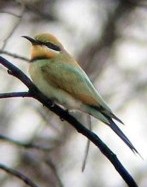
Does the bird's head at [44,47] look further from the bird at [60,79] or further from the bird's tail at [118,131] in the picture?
the bird's tail at [118,131]

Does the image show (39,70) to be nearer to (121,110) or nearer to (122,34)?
(121,110)

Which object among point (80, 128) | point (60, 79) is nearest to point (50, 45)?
point (60, 79)

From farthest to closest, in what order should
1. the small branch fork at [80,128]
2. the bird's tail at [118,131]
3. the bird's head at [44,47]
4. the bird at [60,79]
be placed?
the bird's head at [44,47] < the bird at [60,79] < the bird's tail at [118,131] < the small branch fork at [80,128]

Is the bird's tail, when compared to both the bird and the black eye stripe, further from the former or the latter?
the black eye stripe

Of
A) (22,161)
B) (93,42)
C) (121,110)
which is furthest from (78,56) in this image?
(22,161)

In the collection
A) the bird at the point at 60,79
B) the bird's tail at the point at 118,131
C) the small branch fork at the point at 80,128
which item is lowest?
the bird at the point at 60,79

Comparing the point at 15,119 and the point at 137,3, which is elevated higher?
the point at 137,3

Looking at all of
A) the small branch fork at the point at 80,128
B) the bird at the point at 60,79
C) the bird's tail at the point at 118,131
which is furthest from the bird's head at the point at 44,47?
the small branch fork at the point at 80,128

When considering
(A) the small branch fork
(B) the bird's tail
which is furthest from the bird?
(A) the small branch fork
